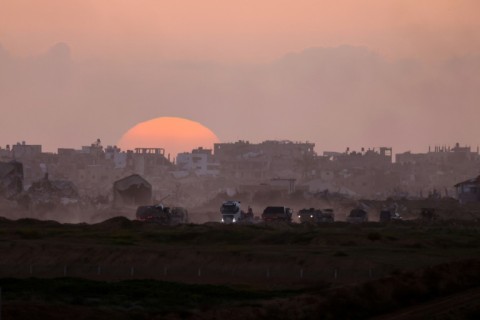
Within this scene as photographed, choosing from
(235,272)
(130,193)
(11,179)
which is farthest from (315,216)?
(11,179)

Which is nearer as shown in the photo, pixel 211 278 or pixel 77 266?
pixel 211 278

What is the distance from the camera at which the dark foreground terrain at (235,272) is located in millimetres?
41062

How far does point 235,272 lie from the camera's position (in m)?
59.6

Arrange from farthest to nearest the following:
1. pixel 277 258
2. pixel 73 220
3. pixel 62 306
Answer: pixel 73 220 → pixel 277 258 → pixel 62 306

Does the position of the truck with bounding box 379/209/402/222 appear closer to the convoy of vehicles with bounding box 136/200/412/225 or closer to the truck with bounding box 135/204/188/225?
the convoy of vehicles with bounding box 136/200/412/225

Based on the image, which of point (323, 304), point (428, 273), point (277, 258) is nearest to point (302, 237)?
point (277, 258)

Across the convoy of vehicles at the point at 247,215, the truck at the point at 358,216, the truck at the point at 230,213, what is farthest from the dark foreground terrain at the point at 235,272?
the truck at the point at 358,216

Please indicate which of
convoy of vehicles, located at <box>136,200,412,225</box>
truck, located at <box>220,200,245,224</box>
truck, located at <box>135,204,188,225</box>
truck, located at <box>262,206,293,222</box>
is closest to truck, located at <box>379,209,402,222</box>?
convoy of vehicles, located at <box>136,200,412,225</box>

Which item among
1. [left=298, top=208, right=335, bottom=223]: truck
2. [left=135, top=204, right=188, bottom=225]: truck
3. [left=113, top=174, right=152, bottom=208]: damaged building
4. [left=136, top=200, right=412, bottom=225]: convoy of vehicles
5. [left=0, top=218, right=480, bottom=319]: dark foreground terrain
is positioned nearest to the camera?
[left=0, top=218, right=480, bottom=319]: dark foreground terrain

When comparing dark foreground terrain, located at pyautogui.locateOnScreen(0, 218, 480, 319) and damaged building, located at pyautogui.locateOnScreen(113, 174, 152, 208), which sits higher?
damaged building, located at pyautogui.locateOnScreen(113, 174, 152, 208)

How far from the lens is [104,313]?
125 ft

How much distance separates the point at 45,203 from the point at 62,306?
4152 inches

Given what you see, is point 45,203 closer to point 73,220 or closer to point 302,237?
point 73,220

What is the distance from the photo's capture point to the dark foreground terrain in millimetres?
41062
